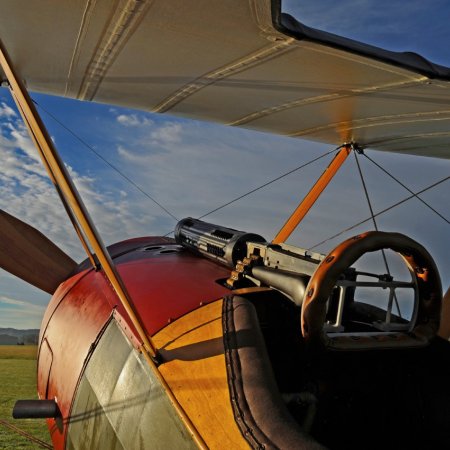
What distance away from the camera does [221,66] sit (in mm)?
3816

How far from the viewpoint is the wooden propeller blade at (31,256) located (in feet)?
16.2

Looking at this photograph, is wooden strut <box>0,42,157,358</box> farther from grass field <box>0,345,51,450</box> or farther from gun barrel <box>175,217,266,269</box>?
grass field <box>0,345,51,450</box>

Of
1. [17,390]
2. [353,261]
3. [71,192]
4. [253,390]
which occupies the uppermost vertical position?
[71,192]

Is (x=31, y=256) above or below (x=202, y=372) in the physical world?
above

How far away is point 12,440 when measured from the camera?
8727mm

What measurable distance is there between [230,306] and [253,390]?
0.70 meters

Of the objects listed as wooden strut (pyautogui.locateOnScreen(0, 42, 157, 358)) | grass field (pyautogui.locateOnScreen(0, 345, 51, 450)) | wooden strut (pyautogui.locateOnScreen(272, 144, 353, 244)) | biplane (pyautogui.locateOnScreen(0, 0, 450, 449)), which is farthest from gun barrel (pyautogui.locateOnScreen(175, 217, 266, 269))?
grass field (pyautogui.locateOnScreen(0, 345, 51, 450))

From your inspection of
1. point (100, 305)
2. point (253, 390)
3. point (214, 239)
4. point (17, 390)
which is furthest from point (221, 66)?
point (17, 390)

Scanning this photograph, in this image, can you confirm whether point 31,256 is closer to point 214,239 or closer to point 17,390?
point 214,239

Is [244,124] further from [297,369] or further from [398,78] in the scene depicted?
[297,369]

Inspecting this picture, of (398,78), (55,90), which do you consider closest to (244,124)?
(55,90)

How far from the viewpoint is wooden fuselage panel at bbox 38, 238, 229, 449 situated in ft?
10.6

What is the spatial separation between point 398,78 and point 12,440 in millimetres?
9088

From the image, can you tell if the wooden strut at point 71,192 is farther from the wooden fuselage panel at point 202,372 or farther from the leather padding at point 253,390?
the leather padding at point 253,390
